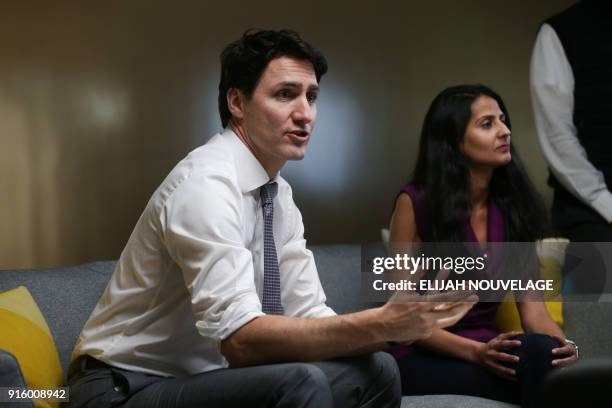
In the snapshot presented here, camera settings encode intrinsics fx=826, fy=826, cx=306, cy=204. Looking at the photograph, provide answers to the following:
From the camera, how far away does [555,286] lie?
2.93 m

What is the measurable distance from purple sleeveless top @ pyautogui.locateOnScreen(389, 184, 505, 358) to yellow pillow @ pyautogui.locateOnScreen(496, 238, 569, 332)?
0.64ft

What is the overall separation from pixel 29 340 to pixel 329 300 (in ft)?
3.69

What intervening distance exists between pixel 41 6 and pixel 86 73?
0.99ft

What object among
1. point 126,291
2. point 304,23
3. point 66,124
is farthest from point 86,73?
point 126,291

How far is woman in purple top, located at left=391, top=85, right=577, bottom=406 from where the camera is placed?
7.52 feet

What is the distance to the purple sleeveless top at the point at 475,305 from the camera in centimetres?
243

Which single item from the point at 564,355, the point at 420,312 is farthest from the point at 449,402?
the point at 420,312

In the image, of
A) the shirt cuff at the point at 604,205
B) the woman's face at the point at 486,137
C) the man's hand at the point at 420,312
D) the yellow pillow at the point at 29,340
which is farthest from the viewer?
the shirt cuff at the point at 604,205

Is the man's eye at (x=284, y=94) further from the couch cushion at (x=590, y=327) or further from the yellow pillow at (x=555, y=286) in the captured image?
the couch cushion at (x=590, y=327)

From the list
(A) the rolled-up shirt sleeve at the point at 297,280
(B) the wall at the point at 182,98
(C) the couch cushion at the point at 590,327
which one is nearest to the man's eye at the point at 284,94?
(A) the rolled-up shirt sleeve at the point at 297,280

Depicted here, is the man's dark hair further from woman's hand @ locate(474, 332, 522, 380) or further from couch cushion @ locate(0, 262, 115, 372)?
woman's hand @ locate(474, 332, 522, 380)

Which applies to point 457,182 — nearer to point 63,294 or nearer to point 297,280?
point 297,280

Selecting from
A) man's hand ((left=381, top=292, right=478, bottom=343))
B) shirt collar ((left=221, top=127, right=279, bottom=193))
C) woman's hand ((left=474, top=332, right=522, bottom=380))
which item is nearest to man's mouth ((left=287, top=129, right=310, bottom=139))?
shirt collar ((left=221, top=127, right=279, bottom=193))

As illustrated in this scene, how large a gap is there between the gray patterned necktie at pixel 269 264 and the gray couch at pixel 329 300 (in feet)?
1.74
